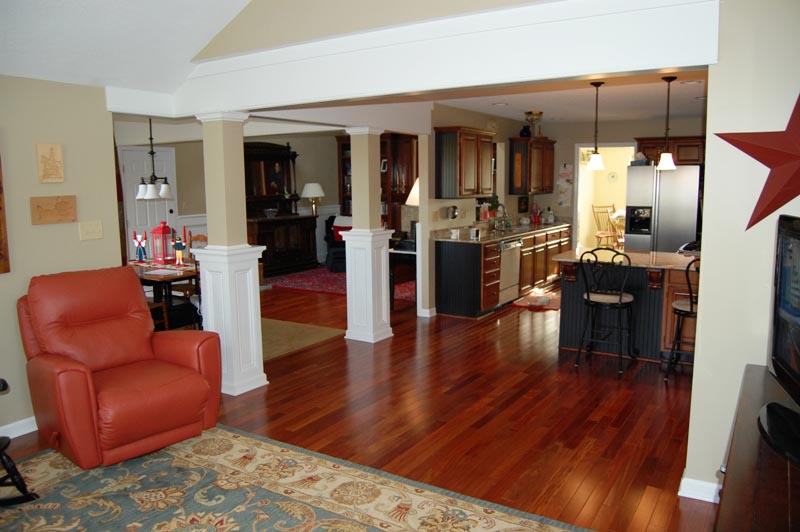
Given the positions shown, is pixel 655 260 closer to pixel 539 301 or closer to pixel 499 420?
pixel 499 420

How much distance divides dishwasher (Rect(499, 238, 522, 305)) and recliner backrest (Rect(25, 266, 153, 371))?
14.6 feet

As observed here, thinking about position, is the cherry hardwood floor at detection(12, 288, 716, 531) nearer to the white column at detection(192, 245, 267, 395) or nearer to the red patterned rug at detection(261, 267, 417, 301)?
the white column at detection(192, 245, 267, 395)

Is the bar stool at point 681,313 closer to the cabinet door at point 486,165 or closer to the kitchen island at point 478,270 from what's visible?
→ the kitchen island at point 478,270

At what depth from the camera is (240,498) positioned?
122 inches

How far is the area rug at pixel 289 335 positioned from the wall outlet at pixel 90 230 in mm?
1841

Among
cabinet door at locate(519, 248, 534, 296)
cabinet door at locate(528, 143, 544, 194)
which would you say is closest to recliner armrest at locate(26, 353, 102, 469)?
cabinet door at locate(519, 248, 534, 296)

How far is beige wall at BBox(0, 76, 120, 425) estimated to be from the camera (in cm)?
379

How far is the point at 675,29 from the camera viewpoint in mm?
2699

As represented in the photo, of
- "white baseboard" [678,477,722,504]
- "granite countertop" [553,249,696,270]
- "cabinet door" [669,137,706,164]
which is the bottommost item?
"white baseboard" [678,477,722,504]

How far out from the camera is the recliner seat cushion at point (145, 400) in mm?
3219

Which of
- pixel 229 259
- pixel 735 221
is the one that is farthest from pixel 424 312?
pixel 735 221

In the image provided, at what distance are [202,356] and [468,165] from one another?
439 centimetres

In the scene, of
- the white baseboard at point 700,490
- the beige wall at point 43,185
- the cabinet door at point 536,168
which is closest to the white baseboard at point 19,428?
the beige wall at point 43,185

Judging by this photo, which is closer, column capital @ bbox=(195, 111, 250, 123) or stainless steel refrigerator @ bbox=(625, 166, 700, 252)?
column capital @ bbox=(195, 111, 250, 123)
